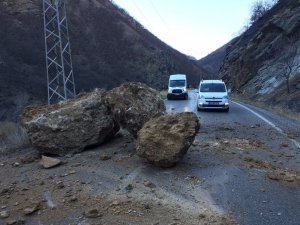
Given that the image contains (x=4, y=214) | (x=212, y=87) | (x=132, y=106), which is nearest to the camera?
(x=4, y=214)

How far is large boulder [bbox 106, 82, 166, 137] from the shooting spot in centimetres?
983

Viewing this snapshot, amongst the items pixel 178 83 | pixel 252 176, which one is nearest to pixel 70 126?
pixel 252 176

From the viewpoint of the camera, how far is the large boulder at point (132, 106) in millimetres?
9828

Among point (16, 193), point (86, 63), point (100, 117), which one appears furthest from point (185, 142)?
point (86, 63)

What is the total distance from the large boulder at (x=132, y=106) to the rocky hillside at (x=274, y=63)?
2499 cm

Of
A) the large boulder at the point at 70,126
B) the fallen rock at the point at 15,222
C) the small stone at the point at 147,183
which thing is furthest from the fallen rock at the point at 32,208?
the large boulder at the point at 70,126

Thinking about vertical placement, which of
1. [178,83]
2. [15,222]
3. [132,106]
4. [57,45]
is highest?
[57,45]

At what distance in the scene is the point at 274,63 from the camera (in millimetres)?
47938

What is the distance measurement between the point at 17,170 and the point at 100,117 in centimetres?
213

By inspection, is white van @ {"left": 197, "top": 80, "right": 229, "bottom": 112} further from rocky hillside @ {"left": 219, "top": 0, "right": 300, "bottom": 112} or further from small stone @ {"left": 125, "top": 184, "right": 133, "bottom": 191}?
small stone @ {"left": 125, "top": 184, "right": 133, "bottom": 191}

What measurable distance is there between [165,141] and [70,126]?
2.24 meters

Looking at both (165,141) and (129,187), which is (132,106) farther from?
(129,187)

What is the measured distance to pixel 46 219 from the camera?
630cm

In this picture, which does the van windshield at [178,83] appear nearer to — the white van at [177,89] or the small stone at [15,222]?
the white van at [177,89]
